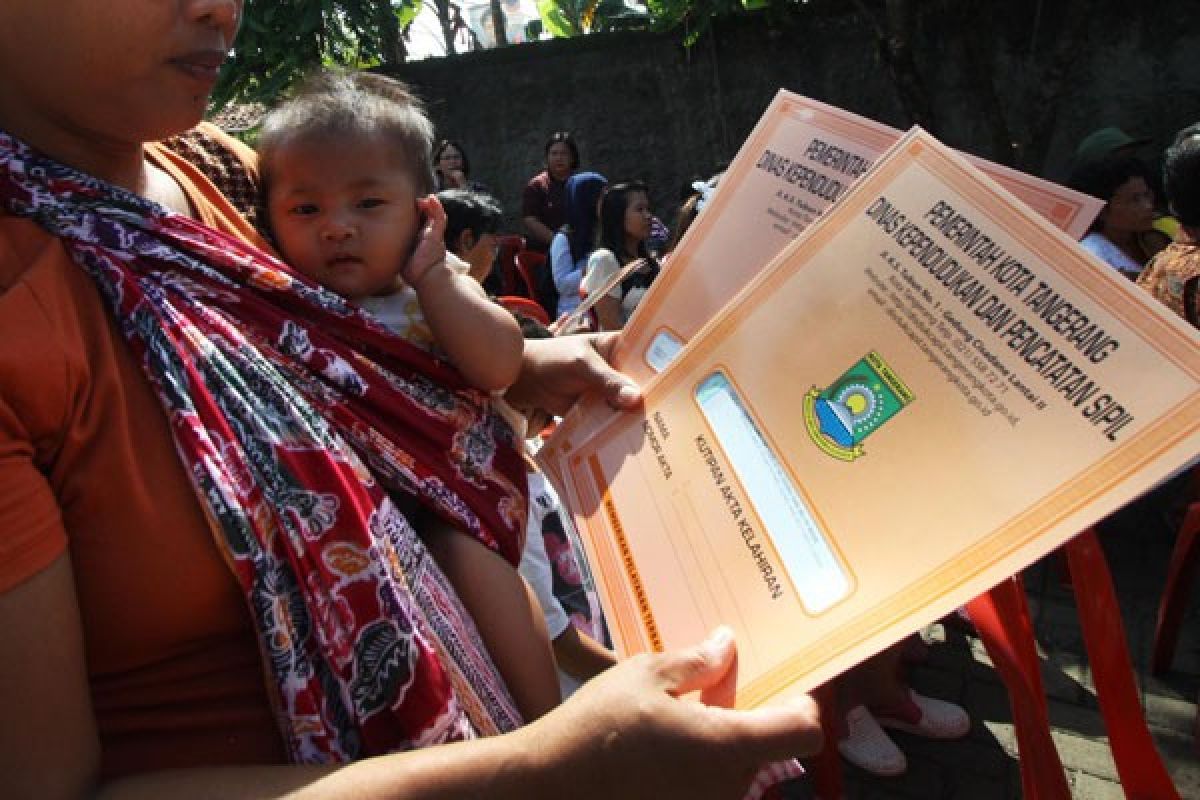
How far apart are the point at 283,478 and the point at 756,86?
865 cm

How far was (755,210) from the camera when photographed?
4.70 ft

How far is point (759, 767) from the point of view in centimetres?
93

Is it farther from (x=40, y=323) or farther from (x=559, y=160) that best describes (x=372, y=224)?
(x=559, y=160)

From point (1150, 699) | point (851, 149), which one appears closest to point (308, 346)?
point (851, 149)

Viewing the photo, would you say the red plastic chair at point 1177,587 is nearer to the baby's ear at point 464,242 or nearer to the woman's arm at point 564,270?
the baby's ear at point 464,242

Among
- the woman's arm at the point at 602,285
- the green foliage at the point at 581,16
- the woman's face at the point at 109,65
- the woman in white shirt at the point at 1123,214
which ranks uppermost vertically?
the green foliage at the point at 581,16

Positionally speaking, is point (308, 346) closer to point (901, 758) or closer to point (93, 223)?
point (93, 223)

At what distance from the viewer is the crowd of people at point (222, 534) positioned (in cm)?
83

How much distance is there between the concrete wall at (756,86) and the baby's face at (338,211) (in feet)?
21.5

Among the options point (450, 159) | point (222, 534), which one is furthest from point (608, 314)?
point (222, 534)

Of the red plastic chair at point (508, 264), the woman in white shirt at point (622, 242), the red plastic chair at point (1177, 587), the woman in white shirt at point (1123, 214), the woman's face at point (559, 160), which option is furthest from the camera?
the woman's face at point (559, 160)

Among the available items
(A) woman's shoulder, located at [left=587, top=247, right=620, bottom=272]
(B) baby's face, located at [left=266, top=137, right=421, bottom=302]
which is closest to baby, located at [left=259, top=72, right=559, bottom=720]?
(B) baby's face, located at [left=266, top=137, right=421, bottom=302]

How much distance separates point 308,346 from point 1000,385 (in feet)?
2.60

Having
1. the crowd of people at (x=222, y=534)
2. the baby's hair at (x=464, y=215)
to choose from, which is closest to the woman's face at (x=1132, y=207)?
the baby's hair at (x=464, y=215)
